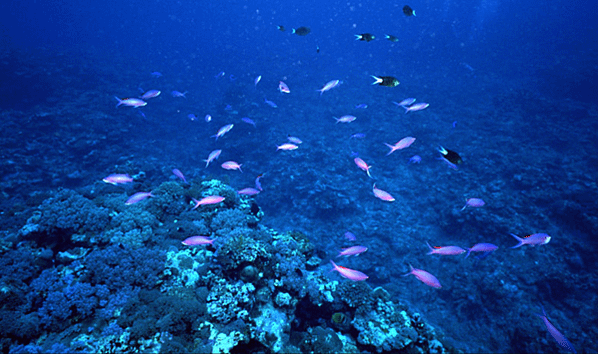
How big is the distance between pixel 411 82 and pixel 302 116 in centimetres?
1264

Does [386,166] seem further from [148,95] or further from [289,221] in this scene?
[148,95]

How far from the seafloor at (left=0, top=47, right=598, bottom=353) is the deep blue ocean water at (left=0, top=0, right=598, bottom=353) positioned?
68 mm

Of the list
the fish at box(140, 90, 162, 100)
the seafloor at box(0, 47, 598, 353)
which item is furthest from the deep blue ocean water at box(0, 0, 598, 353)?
the fish at box(140, 90, 162, 100)

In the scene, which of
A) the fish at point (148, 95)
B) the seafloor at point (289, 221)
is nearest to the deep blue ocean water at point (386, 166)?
the seafloor at point (289, 221)

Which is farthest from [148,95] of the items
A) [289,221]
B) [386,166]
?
[386,166]

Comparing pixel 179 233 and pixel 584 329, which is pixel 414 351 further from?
pixel 584 329

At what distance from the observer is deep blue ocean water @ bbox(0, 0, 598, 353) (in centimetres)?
691

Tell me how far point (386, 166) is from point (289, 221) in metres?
6.79

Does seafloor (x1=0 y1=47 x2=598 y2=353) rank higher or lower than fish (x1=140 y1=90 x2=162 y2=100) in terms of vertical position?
lower

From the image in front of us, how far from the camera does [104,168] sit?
41.1 ft

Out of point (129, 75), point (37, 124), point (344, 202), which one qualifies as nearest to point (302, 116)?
point (344, 202)

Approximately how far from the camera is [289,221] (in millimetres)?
10953

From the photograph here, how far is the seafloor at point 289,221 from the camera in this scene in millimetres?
3602

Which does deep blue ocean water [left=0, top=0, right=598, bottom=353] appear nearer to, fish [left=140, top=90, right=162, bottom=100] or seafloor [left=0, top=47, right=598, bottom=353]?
seafloor [left=0, top=47, right=598, bottom=353]
